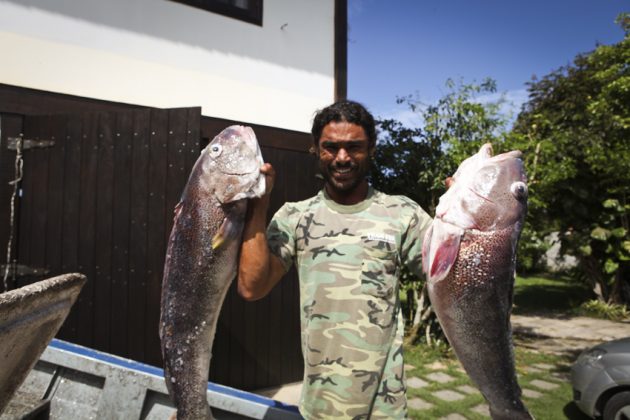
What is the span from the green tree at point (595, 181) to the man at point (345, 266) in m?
7.21

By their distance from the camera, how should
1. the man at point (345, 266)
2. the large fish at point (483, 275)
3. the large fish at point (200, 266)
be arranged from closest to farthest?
the large fish at point (483, 275), the large fish at point (200, 266), the man at point (345, 266)

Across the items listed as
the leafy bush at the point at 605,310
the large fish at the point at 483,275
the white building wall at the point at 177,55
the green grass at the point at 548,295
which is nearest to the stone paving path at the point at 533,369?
the leafy bush at the point at 605,310

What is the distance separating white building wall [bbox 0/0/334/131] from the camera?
15.2ft

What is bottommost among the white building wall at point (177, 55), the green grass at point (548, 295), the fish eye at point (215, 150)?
the green grass at point (548, 295)

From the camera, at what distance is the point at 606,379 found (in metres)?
4.52

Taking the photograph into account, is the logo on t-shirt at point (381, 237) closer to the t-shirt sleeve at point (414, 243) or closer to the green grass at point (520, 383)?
the t-shirt sleeve at point (414, 243)

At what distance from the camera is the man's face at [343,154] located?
7.13 ft

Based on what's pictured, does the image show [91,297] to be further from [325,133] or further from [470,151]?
[470,151]

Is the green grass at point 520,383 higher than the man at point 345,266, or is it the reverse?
the man at point 345,266

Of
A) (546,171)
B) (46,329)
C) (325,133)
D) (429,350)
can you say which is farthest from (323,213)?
(546,171)

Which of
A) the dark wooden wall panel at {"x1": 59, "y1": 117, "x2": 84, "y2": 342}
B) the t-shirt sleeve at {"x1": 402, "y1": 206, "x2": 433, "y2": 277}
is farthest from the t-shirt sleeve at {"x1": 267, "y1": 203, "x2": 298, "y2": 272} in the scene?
the dark wooden wall panel at {"x1": 59, "y1": 117, "x2": 84, "y2": 342}

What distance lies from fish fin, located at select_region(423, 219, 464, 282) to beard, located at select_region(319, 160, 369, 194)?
1.71 ft

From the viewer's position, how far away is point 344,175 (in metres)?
2.18

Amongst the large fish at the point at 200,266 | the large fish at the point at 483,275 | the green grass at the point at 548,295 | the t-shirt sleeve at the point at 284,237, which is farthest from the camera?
the green grass at the point at 548,295
